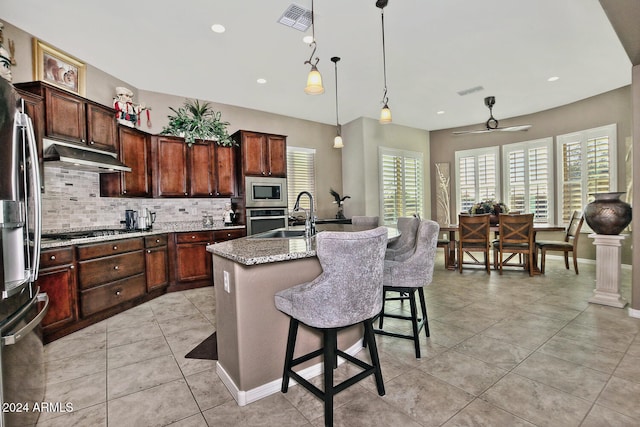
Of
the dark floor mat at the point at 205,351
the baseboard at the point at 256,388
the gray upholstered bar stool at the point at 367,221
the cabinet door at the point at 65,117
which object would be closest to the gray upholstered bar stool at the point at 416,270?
the baseboard at the point at 256,388

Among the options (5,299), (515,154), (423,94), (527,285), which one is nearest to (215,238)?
(5,299)

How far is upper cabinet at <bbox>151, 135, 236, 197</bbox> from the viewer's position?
4.38 metres

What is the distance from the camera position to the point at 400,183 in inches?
268

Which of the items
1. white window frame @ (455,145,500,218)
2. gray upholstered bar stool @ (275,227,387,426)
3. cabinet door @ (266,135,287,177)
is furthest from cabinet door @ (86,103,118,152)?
white window frame @ (455,145,500,218)

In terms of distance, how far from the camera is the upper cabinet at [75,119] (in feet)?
9.64

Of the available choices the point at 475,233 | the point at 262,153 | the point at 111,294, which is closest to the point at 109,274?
the point at 111,294

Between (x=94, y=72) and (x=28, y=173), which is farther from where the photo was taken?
(x=94, y=72)

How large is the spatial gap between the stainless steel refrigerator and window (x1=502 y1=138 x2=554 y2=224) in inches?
287

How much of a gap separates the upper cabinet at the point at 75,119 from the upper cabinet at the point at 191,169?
704mm

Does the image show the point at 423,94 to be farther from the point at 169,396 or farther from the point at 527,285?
the point at 169,396

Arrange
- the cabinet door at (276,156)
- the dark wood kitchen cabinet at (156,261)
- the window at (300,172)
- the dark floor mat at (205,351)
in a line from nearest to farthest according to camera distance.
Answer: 1. the dark floor mat at (205,351)
2. the dark wood kitchen cabinet at (156,261)
3. the cabinet door at (276,156)
4. the window at (300,172)

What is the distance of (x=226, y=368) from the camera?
78.8 inches

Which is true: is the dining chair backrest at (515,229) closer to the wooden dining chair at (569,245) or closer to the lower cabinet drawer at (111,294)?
the wooden dining chair at (569,245)

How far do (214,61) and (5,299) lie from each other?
10.9ft
